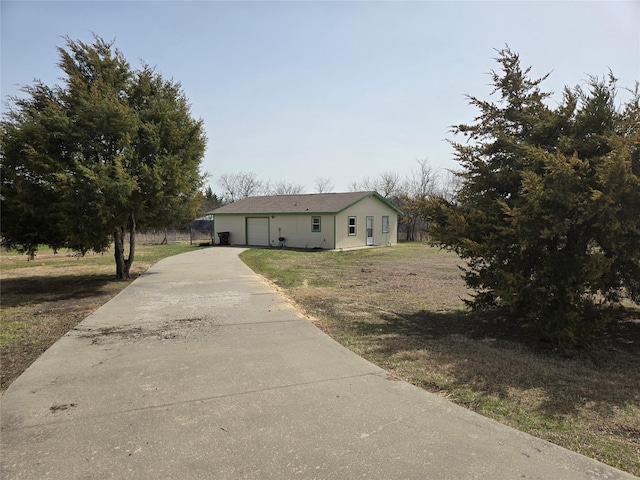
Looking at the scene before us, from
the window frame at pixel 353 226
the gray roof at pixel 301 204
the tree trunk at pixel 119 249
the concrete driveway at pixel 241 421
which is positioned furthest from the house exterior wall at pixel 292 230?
the concrete driveway at pixel 241 421

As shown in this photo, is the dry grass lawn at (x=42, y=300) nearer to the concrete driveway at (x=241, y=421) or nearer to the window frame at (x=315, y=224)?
the concrete driveway at (x=241, y=421)

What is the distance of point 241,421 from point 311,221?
77.3ft

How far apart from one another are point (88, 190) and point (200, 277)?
13.3 feet

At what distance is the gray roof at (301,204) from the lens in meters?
26.8

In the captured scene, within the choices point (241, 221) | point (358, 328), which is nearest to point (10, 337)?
point (358, 328)

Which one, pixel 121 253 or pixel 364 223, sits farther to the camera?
pixel 364 223

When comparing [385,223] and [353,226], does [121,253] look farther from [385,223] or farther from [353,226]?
[385,223]

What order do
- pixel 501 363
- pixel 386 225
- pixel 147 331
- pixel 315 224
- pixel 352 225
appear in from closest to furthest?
pixel 501 363
pixel 147 331
pixel 315 224
pixel 352 225
pixel 386 225

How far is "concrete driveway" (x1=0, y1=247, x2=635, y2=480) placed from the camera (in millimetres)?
2760

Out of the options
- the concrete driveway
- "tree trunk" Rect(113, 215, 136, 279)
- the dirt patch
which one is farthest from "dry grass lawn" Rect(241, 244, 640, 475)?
"tree trunk" Rect(113, 215, 136, 279)

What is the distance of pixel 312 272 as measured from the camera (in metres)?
14.9

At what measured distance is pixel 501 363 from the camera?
16.6 ft

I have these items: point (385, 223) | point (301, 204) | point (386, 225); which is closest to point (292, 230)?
point (301, 204)

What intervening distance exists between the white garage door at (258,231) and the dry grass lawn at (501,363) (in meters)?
18.5
